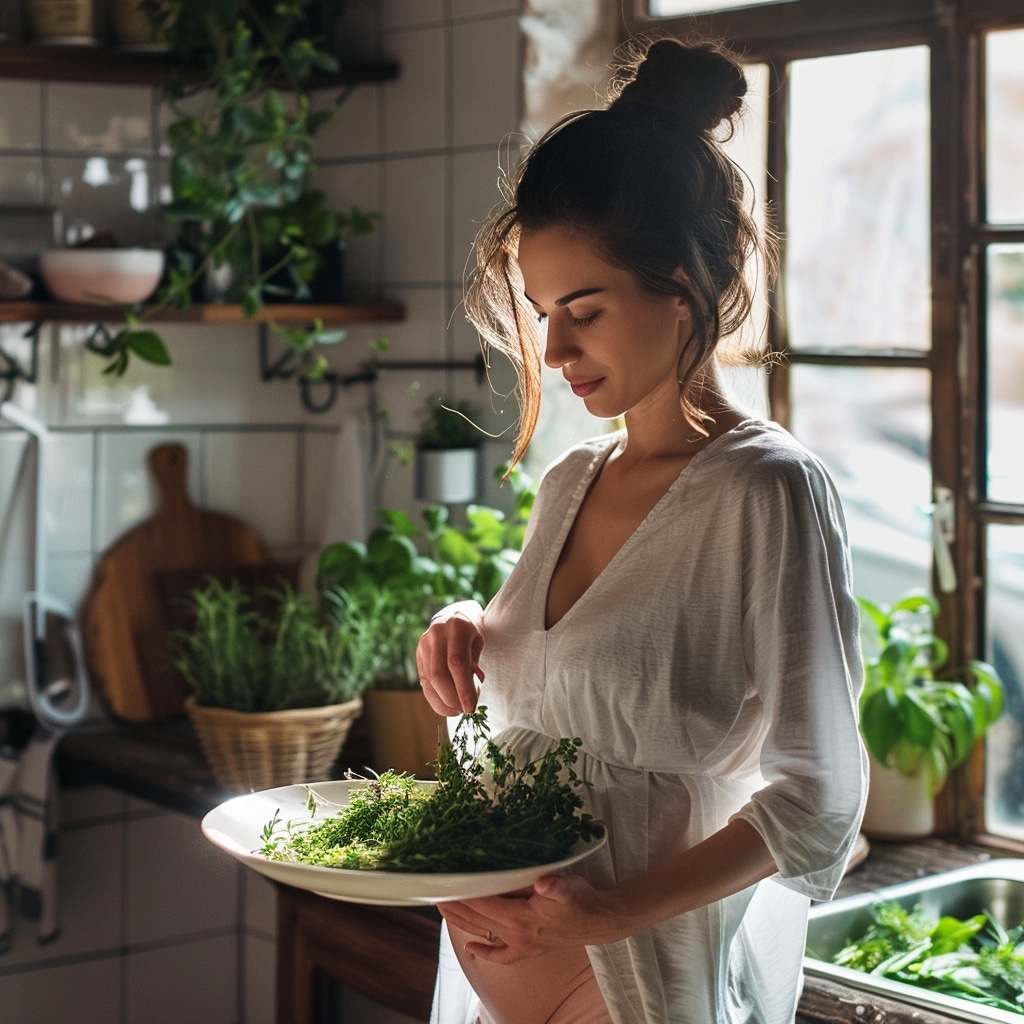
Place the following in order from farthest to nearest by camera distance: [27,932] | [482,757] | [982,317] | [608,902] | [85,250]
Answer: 1. [27,932]
2. [85,250]
3. [982,317]
4. [482,757]
5. [608,902]

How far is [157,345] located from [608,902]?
137cm

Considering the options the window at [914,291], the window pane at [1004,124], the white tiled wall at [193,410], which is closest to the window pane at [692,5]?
the window at [914,291]

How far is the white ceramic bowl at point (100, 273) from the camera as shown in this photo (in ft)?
6.72

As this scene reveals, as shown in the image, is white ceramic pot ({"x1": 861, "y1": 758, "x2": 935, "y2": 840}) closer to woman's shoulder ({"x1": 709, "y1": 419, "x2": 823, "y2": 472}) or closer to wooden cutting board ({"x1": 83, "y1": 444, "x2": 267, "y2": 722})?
woman's shoulder ({"x1": 709, "y1": 419, "x2": 823, "y2": 472})

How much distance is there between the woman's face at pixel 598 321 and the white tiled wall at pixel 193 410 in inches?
41.3

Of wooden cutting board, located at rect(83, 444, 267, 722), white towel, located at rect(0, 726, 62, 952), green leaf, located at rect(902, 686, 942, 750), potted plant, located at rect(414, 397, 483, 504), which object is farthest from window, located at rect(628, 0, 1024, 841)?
white towel, located at rect(0, 726, 62, 952)

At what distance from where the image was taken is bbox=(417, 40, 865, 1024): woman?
967mm

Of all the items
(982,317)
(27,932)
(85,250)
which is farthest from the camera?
(27,932)

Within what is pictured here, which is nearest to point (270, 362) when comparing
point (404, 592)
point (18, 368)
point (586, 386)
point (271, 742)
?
point (18, 368)

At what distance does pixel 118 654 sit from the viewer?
89.4 inches

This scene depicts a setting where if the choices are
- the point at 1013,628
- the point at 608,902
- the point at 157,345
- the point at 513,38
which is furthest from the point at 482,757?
the point at 513,38

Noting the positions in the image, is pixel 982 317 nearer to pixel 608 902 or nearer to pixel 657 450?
pixel 657 450

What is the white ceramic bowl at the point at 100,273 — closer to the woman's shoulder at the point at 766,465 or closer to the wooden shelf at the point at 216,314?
the wooden shelf at the point at 216,314

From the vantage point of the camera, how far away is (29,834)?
6.81 ft
